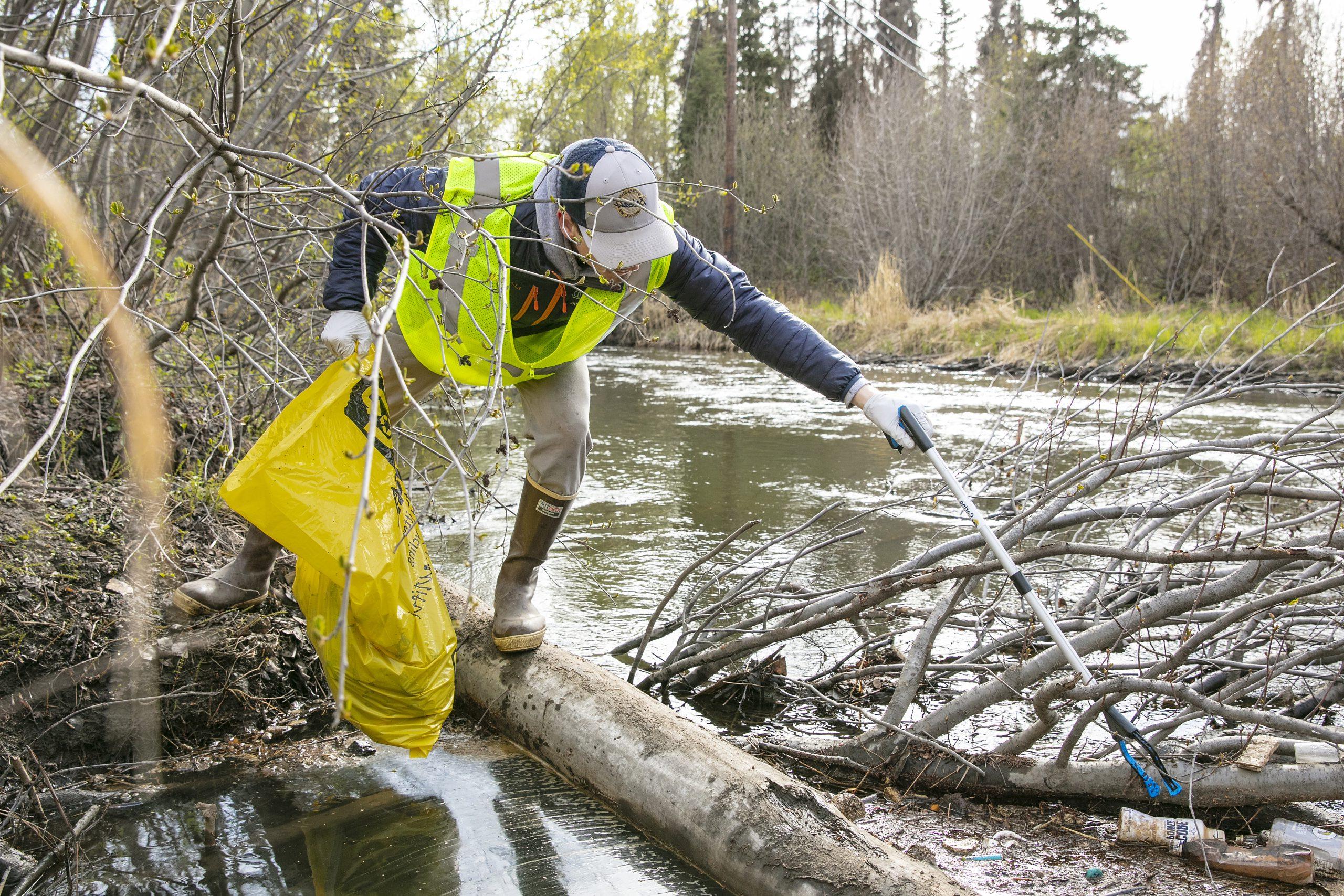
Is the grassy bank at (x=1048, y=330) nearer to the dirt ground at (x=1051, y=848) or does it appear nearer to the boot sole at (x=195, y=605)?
the dirt ground at (x=1051, y=848)

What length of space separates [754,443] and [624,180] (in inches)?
230

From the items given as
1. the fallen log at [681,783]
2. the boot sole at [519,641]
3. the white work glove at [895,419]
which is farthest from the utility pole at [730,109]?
the fallen log at [681,783]

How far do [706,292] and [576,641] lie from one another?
1.62 meters

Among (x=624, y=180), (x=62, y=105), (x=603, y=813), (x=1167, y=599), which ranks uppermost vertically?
(x=62, y=105)

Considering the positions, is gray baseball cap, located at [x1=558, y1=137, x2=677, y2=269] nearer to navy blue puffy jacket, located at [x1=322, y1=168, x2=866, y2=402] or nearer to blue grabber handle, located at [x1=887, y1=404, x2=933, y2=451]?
navy blue puffy jacket, located at [x1=322, y1=168, x2=866, y2=402]

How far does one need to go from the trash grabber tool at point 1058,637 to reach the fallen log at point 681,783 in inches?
27.6

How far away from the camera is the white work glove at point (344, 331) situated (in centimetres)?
281

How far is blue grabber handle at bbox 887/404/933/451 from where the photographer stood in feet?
8.99

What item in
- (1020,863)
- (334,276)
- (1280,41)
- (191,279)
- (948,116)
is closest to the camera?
(1020,863)

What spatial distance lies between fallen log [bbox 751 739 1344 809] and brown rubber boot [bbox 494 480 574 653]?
786 mm

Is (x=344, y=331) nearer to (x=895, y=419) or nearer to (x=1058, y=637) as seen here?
(x=895, y=419)

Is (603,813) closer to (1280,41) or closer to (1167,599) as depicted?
(1167,599)

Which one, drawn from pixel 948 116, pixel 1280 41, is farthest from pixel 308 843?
pixel 948 116

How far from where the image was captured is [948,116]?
2073 cm
